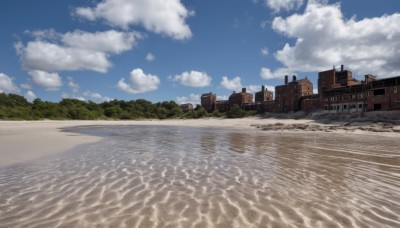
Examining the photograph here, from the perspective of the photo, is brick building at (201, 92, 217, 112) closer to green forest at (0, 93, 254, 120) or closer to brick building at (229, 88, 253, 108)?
green forest at (0, 93, 254, 120)

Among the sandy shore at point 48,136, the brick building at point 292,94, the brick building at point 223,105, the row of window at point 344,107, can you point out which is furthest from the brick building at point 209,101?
the sandy shore at point 48,136

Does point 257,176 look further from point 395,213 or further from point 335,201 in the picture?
point 395,213

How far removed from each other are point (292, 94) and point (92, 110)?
58.1 meters

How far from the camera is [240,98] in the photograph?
8500cm

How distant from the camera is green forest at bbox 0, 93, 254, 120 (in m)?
55.0

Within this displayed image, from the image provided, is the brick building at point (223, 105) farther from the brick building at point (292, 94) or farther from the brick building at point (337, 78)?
the brick building at point (337, 78)

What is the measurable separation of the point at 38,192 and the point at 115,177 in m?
1.71

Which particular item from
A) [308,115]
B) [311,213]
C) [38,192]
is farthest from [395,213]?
[308,115]

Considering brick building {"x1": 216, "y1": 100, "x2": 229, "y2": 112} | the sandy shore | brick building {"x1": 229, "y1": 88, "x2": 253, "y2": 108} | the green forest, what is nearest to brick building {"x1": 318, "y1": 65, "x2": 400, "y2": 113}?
Result: the sandy shore

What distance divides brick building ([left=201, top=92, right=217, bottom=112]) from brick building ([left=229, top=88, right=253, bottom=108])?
996cm

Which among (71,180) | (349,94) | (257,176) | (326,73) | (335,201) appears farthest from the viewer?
(326,73)

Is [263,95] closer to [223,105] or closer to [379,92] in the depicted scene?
[223,105]

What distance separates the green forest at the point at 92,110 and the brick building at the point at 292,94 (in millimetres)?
8983

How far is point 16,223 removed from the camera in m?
3.64
